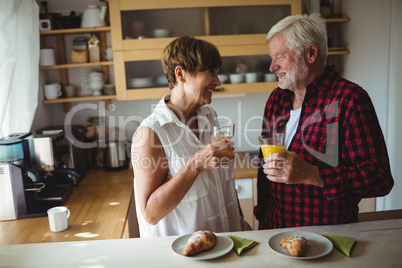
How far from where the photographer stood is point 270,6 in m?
3.10

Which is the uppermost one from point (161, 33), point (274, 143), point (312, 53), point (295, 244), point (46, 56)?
point (161, 33)

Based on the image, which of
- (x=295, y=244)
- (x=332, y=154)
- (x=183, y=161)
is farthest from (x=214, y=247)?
(x=332, y=154)

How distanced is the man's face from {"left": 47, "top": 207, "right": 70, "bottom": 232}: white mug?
4.32 feet

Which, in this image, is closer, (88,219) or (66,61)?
(88,219)

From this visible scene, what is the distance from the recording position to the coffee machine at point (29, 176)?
6.76 ft

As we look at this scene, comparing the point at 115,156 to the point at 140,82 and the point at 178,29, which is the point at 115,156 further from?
the point at 178,29

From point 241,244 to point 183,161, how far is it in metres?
0.44

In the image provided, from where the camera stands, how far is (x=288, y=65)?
1.65 metres

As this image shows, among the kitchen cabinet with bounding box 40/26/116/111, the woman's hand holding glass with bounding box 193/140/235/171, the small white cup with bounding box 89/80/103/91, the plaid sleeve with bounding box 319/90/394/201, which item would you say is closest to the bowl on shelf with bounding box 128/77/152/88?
the kitchen cabinet with bounding box 40/26/116/111

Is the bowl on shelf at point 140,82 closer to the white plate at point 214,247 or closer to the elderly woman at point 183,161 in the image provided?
the elderly woman at point 183,161

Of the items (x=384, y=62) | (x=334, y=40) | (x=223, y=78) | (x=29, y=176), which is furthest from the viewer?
(x=334, y=40)

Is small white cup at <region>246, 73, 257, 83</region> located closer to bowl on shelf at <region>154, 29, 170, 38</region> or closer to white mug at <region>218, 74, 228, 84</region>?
white mug at <region>218, 74, 228, 84</region>

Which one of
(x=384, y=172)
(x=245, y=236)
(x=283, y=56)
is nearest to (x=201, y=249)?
(x=245, y=236)

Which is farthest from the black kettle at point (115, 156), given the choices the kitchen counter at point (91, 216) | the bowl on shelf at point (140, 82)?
the bowl on shelf at point (140, 82)
